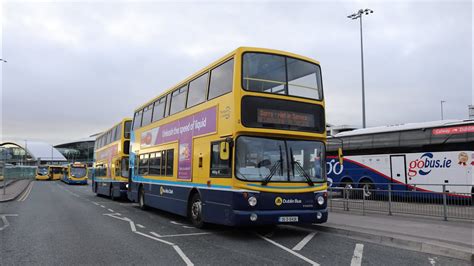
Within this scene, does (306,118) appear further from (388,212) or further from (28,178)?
(28,178)

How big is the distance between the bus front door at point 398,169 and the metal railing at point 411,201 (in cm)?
337

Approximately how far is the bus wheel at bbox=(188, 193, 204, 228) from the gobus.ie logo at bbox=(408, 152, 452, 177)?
10.7 meters

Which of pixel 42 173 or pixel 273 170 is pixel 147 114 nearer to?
pixel 273 170

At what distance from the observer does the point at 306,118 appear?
9.34 meters

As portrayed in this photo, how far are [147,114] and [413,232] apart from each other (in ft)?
35.3

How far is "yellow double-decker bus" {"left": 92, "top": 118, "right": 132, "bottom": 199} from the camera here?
64.6 feet

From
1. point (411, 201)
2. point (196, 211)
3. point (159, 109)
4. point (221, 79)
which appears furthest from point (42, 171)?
point (411, 201)

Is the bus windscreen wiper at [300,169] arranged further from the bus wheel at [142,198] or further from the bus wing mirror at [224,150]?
the bus wheel at [142,198]

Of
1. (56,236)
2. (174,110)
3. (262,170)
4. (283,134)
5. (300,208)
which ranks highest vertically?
(174,110)

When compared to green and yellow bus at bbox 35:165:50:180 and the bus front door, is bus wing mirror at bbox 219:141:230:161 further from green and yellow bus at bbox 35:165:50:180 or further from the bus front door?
green and yellow bus at bbox 35:165:50:180

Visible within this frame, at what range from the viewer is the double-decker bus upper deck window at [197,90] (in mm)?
10594

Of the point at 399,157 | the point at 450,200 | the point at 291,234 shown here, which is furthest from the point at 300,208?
the point at 399,157

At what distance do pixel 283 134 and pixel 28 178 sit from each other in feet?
191

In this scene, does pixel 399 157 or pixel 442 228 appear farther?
pixel 399 157
